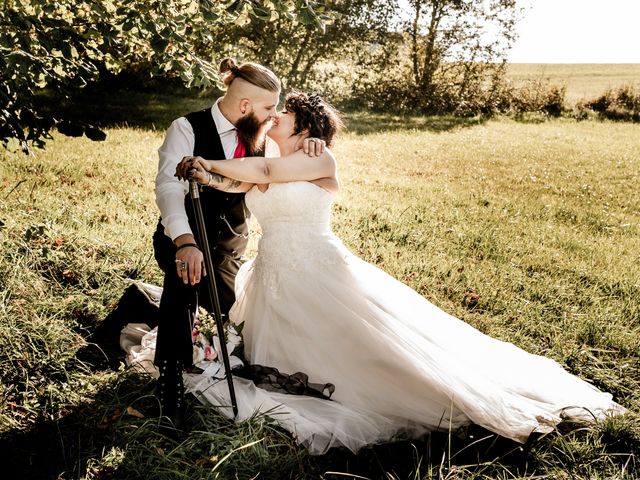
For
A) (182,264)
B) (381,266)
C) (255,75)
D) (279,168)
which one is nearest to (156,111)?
(381,266)

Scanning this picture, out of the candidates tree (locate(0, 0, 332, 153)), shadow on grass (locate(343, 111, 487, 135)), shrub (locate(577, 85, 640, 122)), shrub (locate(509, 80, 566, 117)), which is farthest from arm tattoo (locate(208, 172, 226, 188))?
shrub (locate(577, 85, 640, 122))

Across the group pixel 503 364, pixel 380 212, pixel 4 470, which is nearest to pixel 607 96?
pixel 380 212

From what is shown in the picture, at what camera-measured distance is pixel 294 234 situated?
3.80 metres

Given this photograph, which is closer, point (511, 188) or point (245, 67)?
point (245, 67)

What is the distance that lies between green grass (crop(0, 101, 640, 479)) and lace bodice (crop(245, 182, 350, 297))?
1023 mm

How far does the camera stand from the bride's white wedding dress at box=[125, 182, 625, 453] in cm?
351

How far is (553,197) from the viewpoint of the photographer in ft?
32.0

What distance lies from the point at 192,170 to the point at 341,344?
1.52 metres

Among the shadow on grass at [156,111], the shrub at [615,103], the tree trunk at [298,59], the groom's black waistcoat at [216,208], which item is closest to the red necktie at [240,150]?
the groom's black waistcoat at [216,208]

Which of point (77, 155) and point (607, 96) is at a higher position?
point (607, 96)

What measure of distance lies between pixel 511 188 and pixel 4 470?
9.22 metres

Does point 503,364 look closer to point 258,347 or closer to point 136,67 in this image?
point 258,347

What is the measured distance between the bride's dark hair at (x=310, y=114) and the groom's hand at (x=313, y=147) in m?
0.16

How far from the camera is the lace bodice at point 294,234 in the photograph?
3.75 metres
